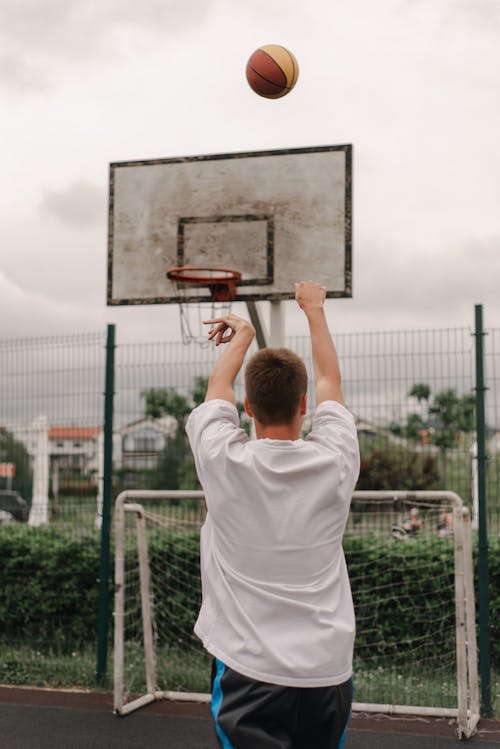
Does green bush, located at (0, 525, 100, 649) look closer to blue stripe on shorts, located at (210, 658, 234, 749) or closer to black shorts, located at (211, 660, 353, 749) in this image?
blue stripe on shorts, located at (210, 658, 234, 749)

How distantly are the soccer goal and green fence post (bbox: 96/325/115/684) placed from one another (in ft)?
0.58

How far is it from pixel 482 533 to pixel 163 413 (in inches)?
116

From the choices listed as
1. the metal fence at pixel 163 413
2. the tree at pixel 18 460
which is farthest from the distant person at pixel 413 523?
the tree at pixel 18 460

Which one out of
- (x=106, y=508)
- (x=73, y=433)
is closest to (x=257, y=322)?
(x=106, y=508)

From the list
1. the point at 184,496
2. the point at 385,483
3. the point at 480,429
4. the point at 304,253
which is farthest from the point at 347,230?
the point at 385,483

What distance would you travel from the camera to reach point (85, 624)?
7.18m

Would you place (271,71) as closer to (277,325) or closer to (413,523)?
(277,325)

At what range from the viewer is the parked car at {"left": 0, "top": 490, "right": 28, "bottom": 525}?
7.84m

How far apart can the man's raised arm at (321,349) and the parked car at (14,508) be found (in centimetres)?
586

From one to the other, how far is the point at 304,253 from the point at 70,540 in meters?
3.12

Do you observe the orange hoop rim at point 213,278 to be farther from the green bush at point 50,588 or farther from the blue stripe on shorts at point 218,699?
the blue stripe on shorts at point 218,699

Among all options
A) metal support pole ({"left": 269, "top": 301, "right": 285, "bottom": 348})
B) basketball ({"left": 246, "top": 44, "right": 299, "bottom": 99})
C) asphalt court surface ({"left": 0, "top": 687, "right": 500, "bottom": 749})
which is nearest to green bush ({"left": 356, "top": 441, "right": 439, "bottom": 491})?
metal support pole ({"left": 269, "top": 301, "right": 285, "bottom": 348})

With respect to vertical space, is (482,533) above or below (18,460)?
below

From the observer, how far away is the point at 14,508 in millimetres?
8055
